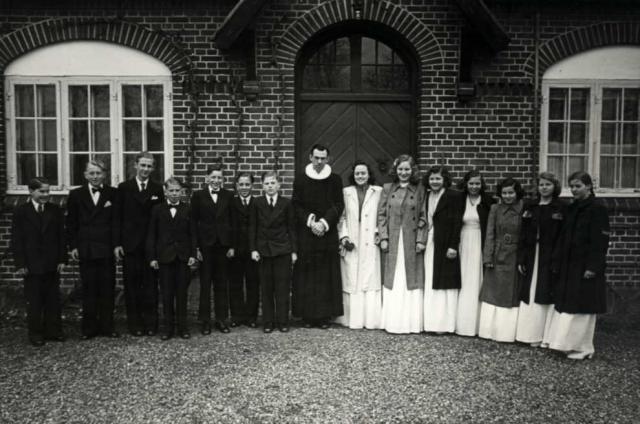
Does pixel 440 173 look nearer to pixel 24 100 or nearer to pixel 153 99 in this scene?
pixel 153 99

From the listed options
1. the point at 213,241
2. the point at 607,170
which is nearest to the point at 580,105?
the point at 607,170

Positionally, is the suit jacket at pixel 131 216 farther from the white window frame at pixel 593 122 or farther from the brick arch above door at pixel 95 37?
the white window frame at pixel 593 122

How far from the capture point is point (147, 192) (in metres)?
5.65

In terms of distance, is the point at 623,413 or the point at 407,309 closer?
the point at 623,413

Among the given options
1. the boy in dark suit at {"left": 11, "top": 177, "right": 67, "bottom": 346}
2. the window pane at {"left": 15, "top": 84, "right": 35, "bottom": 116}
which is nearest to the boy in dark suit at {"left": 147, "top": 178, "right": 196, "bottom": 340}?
the boy in dark suit at {"left": 11, "top": 177, "right": 67, "bottom": 346}

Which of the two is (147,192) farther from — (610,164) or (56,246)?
(610,164)

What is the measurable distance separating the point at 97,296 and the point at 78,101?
2.94 metres

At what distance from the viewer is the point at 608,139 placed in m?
7.52

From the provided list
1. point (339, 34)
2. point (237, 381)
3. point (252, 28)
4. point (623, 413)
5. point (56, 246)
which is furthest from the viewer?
point (339, 34)

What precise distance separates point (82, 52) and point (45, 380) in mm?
4401

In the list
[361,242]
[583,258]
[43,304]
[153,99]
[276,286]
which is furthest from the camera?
[153,99]

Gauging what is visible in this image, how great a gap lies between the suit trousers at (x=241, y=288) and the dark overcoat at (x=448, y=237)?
181 cm

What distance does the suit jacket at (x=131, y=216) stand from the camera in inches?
219

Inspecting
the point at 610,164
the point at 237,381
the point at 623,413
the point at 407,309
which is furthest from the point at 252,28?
the point at 623,413
